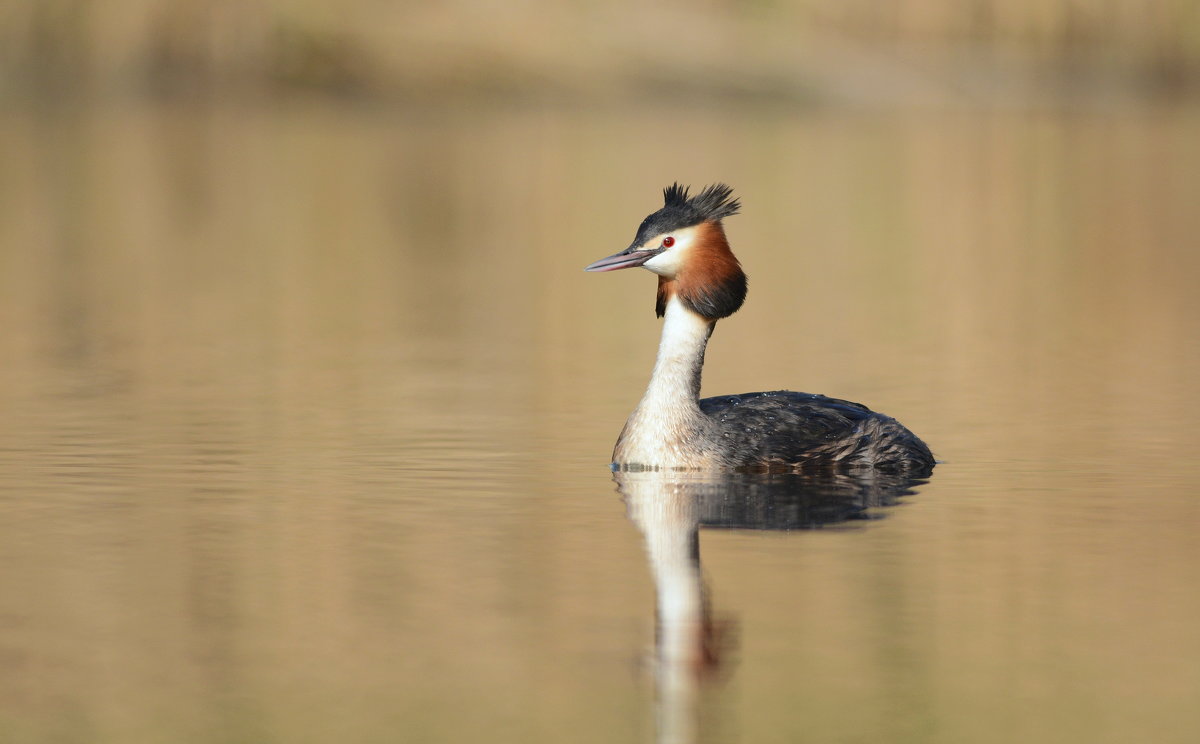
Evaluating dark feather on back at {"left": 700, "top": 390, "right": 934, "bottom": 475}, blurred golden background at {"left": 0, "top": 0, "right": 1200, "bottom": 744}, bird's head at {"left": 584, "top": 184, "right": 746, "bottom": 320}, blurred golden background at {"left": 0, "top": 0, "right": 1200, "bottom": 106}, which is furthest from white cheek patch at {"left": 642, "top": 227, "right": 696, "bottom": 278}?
blurred golden background at {"left": 0, "top": 0, "right": 1200, "bottom": 106}

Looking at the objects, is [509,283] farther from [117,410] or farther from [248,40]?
[248,40]

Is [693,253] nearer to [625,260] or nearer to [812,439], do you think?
[625,260]

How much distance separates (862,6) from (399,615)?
3662cm

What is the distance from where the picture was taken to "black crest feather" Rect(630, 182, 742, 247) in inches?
406

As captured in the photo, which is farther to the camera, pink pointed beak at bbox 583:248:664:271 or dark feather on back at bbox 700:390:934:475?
pink pointed beak at bbox 583:248:664:271

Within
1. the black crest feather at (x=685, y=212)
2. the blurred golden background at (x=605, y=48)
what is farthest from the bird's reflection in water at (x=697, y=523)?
the blurred golden background at (x=605, y=48)

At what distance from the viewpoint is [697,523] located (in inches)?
344

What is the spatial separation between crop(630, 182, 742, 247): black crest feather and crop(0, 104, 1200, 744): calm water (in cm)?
109

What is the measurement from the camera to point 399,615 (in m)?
7.10

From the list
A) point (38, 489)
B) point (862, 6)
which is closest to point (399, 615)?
point (38, 489)

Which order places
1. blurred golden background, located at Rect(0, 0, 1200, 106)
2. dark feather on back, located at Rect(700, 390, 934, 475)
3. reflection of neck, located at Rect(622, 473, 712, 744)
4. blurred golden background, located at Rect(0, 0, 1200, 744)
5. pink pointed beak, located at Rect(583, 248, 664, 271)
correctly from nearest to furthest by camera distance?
reflection of neck, located at Rect(622, 473, 712, 744) < blurred golden background, located at Rect(0, 0, 1200, 744) < dark feather on back, located at Rect(700, 390, 934, 475) < pink pointed beak, located at Rect(583, 248, 664, 271) < blurred golden background, located at Rect(0, 0, 1200, 106)

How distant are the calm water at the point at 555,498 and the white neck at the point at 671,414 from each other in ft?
0.75

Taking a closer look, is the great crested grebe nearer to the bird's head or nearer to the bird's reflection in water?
the bird's head

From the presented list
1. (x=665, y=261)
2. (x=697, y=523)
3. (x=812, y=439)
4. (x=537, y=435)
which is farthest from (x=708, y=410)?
(x=697, y=523)
